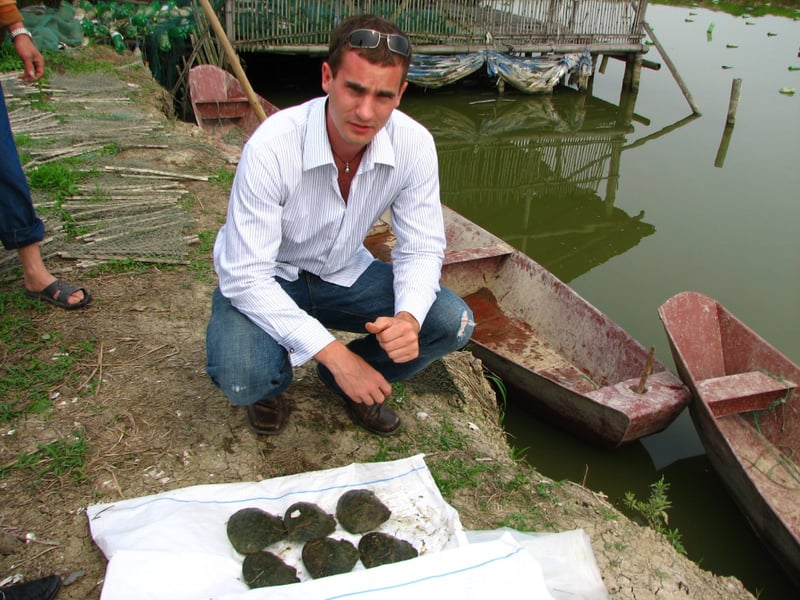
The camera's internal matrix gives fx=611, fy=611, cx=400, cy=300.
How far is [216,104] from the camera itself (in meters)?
7.23

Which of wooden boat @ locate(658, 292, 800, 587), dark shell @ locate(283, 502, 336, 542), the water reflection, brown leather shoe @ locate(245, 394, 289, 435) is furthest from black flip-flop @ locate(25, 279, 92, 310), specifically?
the water reflection

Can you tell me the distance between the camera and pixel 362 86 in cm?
186

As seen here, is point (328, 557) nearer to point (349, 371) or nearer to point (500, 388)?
point (349, 371)

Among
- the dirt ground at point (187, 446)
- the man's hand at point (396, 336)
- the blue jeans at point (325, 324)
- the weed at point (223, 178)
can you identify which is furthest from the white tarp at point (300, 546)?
the weed at point (223, 178)

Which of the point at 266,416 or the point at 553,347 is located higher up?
the point at 266,416

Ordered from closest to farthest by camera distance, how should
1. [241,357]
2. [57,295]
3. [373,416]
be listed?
[241,357], [373,416], [57,295]

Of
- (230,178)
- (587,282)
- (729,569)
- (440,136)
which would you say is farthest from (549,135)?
(729,569)

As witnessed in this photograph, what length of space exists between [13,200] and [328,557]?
1932 mm

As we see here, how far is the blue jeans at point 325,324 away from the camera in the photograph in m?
1.98

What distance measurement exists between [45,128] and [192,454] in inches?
160

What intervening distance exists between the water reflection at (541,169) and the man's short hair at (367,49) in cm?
400

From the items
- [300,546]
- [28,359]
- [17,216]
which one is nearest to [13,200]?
[17,216]

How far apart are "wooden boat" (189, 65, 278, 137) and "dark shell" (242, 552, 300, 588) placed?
6174 millimetres

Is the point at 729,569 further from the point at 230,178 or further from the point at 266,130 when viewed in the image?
the point at 230,178
